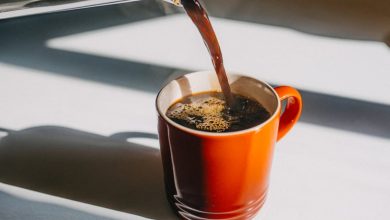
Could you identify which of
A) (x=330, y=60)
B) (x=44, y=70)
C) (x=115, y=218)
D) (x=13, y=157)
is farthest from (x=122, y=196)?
(x=330, y=60)

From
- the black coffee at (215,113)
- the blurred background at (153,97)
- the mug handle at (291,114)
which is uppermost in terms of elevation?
the black coffee at (215,113)

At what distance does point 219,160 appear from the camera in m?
0.45

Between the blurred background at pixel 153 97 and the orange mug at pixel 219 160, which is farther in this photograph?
the blurred background at pixel 153 97

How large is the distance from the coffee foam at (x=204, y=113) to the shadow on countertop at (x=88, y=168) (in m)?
0.10

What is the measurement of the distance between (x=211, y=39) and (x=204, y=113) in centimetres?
10

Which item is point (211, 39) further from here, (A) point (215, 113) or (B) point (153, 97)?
(B) point (153, 97)

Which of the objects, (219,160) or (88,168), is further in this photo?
(88,168)

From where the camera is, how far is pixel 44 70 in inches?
32.0

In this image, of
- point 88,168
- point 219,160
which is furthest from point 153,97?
point 219,160

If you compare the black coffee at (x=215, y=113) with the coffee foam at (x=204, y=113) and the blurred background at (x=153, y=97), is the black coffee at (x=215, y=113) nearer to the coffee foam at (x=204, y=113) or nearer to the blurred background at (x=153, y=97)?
the coffee foam at (x=204, y=113)

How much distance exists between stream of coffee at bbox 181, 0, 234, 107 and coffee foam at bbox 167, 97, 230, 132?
0.6 inches

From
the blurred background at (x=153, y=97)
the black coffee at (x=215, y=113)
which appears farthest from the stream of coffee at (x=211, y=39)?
the blurred background at (x=153, y=97)

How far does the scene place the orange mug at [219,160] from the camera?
0.45 meters

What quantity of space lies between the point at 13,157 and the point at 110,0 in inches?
19.1
